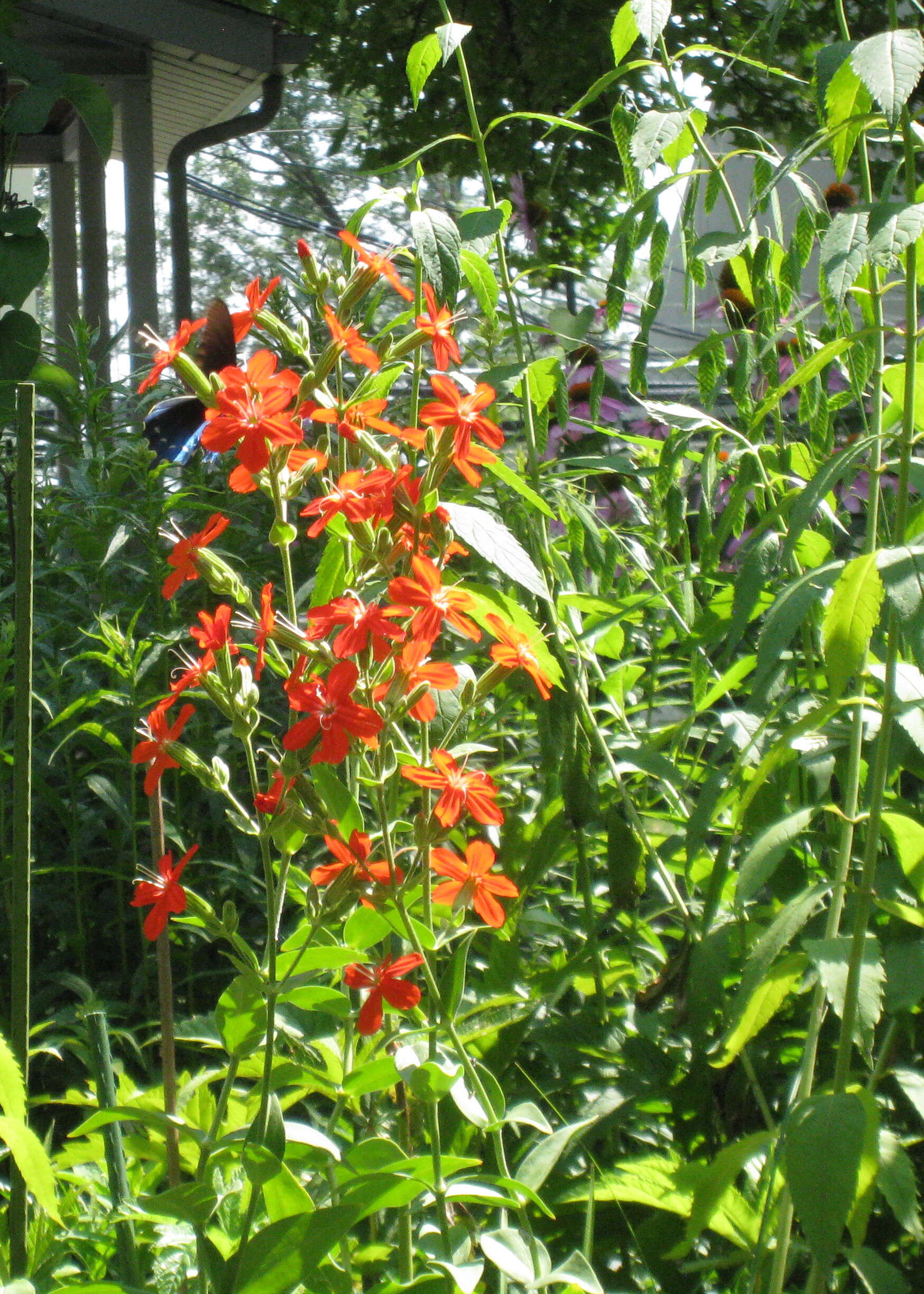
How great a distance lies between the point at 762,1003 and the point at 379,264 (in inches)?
22.5

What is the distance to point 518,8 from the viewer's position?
147 inches

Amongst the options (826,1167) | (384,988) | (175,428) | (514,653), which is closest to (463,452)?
(514,653)

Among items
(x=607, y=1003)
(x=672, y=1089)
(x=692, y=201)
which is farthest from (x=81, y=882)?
(x=692, y=201)

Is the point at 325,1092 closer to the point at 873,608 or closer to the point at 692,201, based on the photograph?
the point at 873,608

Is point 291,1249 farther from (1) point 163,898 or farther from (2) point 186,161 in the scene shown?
(2) point 186,161

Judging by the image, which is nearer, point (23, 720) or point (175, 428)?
point (23, 720)

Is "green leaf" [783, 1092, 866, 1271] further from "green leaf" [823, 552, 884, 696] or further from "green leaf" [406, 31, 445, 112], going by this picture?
"green leaf" [406, 31, 445, 112]

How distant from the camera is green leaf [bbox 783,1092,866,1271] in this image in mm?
636

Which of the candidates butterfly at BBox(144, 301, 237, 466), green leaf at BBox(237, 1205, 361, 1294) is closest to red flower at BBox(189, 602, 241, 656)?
green leaf at BBox(237, 1205, 361, 1294)

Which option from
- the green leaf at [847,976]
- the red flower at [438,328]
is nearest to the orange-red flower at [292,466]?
the red flower at [438,328]

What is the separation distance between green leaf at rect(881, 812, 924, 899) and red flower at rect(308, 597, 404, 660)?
35 centimetres

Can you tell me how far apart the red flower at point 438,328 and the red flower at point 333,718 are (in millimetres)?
250

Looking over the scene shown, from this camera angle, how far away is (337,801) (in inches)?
28.9

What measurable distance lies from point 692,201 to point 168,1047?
2.75 feet
